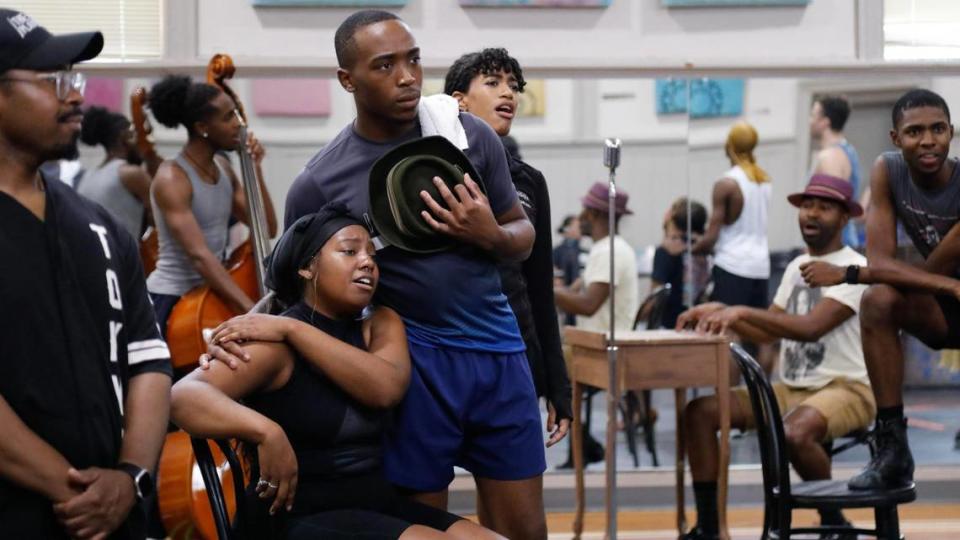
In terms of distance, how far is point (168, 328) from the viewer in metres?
4.67

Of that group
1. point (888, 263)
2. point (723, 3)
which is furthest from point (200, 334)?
point (723, 3)

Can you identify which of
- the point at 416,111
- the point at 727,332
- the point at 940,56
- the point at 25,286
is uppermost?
the point at 940,56

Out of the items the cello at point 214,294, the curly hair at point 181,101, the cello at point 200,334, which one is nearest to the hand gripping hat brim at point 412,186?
the cello at point 200,334

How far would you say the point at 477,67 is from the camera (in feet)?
12.1

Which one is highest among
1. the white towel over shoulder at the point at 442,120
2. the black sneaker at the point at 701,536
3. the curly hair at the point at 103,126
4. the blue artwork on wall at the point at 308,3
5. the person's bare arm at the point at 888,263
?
the blue artwork on wall at the point at 308,3

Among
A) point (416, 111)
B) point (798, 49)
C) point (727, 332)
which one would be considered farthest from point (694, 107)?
point (416, 111)

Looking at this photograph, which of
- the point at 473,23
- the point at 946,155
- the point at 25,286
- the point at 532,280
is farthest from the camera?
the point at 473,23

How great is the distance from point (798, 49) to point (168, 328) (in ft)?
10.1

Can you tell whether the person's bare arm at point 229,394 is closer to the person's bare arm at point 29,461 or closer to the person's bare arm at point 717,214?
the person's bare arm at point 29,461

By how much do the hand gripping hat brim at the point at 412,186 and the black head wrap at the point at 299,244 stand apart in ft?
0.23

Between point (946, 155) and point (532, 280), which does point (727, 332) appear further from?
point (532, 280)

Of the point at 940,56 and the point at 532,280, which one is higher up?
the point at 940,56

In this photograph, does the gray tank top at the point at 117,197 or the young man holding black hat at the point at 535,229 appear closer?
the young man holding black hat at the point at 535,229

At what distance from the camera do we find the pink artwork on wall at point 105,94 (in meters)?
6.48
